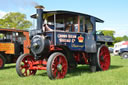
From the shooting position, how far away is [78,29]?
781 cm

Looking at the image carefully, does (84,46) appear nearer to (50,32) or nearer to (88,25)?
(88,25)

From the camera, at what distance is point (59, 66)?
653 centimetres

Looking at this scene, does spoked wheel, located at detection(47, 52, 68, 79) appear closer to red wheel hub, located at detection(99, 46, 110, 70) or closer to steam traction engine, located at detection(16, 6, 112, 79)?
steam traction engine, located at detection(16, 6, 112, 79)

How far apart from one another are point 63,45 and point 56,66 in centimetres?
91

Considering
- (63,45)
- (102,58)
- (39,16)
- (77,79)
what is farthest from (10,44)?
(77,79)

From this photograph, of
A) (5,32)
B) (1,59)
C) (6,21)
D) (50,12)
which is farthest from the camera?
(6,21)

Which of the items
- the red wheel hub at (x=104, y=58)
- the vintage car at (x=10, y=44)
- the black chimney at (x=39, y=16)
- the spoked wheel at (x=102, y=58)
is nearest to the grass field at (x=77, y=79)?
the spoked wheel at (x=102, y=58)

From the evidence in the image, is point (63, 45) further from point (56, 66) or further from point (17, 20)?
point (17, 20)

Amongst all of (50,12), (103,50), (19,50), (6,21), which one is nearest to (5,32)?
(19,50)

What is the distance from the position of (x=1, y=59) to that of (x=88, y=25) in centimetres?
512

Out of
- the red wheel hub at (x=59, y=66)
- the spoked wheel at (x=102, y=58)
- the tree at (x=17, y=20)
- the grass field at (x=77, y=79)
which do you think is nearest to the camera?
the grass field at (x=77, y=79)

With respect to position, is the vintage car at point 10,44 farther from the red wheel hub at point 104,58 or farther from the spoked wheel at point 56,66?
the spoked wheel at point 56,66

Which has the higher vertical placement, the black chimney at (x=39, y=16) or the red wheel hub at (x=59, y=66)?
the black chimney at (x=39, y=16)

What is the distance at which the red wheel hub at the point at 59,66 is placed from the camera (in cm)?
638
